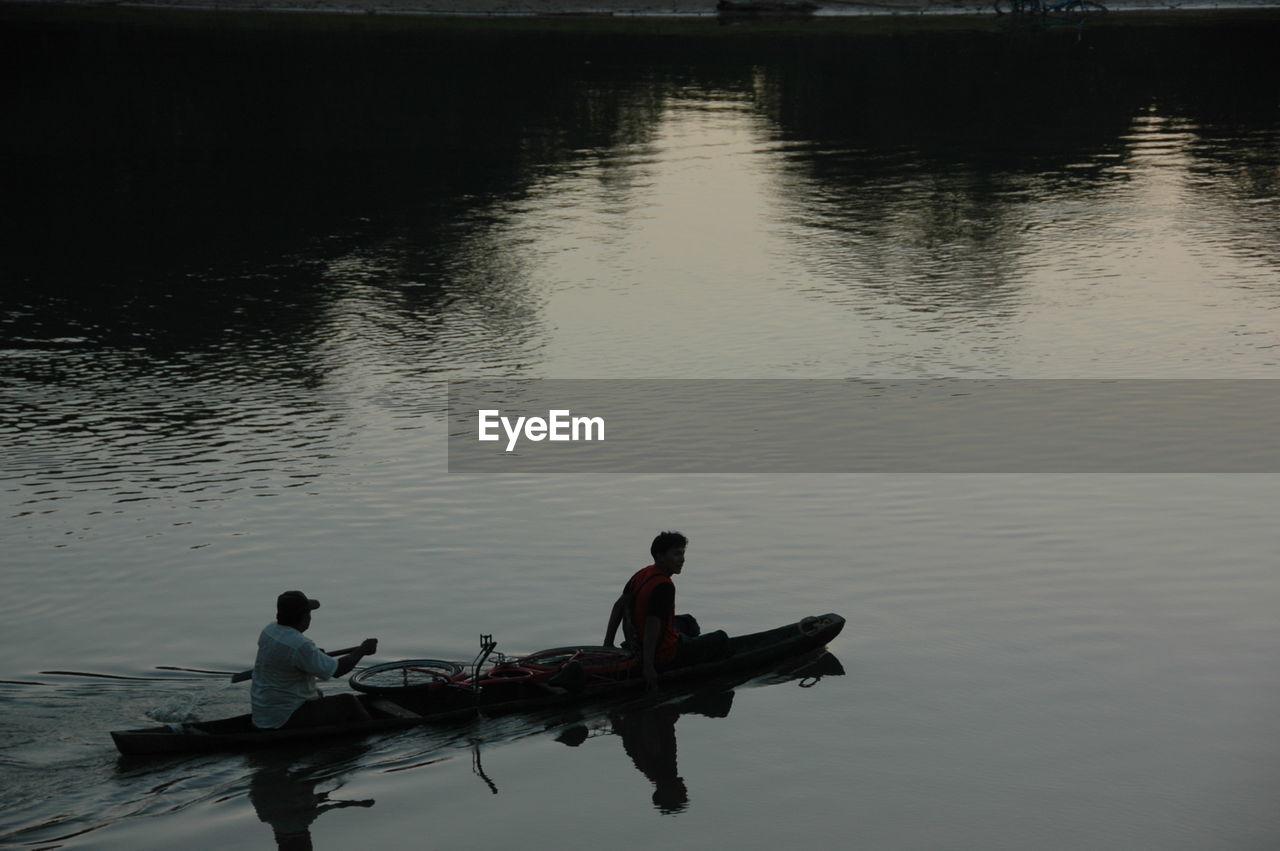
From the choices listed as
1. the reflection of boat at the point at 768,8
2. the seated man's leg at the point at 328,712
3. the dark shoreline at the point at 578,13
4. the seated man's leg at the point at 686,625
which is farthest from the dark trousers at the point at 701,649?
the reflection of boat at the point at 768,8

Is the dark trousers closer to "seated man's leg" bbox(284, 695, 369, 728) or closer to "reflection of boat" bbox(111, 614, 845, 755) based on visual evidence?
"reflection of boat" bbox(111, 614, 845, 755)

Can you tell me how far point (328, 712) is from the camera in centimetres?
Result: 1184

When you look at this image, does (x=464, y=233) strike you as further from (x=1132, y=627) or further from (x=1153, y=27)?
(x=1153, y=27)

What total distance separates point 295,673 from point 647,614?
2770mm

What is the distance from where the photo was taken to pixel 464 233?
30156mm

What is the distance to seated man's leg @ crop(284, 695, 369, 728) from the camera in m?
11.7

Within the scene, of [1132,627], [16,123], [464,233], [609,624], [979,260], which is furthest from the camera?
[16,123]

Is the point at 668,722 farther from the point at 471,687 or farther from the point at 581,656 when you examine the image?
the point at 471,687

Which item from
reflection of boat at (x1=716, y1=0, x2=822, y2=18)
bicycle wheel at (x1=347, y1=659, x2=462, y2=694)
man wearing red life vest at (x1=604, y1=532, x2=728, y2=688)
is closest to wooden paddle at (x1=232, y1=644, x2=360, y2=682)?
bicycle wheel at (x1=347, y1=659, x2=462, y2=694)

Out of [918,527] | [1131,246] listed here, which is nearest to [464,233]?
[1131,246]

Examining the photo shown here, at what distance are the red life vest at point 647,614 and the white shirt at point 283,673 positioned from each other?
246 centimetres

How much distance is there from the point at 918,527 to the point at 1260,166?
2236cm

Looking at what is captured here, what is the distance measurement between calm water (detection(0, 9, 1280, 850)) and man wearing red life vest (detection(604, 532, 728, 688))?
1.26 ft

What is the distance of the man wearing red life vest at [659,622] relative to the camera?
41.0ft
